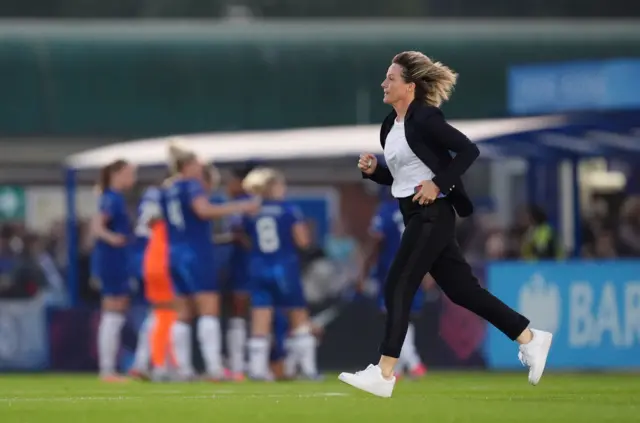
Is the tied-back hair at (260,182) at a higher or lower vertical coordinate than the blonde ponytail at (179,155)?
lower

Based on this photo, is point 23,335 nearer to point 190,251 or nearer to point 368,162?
point 190,251

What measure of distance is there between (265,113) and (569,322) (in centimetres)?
1571

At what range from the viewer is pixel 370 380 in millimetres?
11141

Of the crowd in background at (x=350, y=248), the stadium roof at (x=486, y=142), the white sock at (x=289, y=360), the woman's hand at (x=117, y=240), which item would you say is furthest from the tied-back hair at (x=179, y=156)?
the crowd in background at (x=350, y=248)

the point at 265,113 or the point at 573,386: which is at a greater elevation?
the point at 265,113

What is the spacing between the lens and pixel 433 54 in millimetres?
35188

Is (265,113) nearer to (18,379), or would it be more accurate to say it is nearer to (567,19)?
(567,19)

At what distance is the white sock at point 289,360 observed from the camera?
17672mm

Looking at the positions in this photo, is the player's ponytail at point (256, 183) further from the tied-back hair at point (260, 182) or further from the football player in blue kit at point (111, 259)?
the football player in blue kit at point (111, 259)

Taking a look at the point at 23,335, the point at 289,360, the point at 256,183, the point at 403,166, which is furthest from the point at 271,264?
the point at 403,166

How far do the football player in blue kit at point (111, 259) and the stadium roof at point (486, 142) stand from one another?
5.45ft

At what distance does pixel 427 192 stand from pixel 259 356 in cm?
647

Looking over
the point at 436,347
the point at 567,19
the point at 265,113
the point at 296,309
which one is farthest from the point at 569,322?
the point at 567,19

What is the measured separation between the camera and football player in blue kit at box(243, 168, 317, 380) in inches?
674
